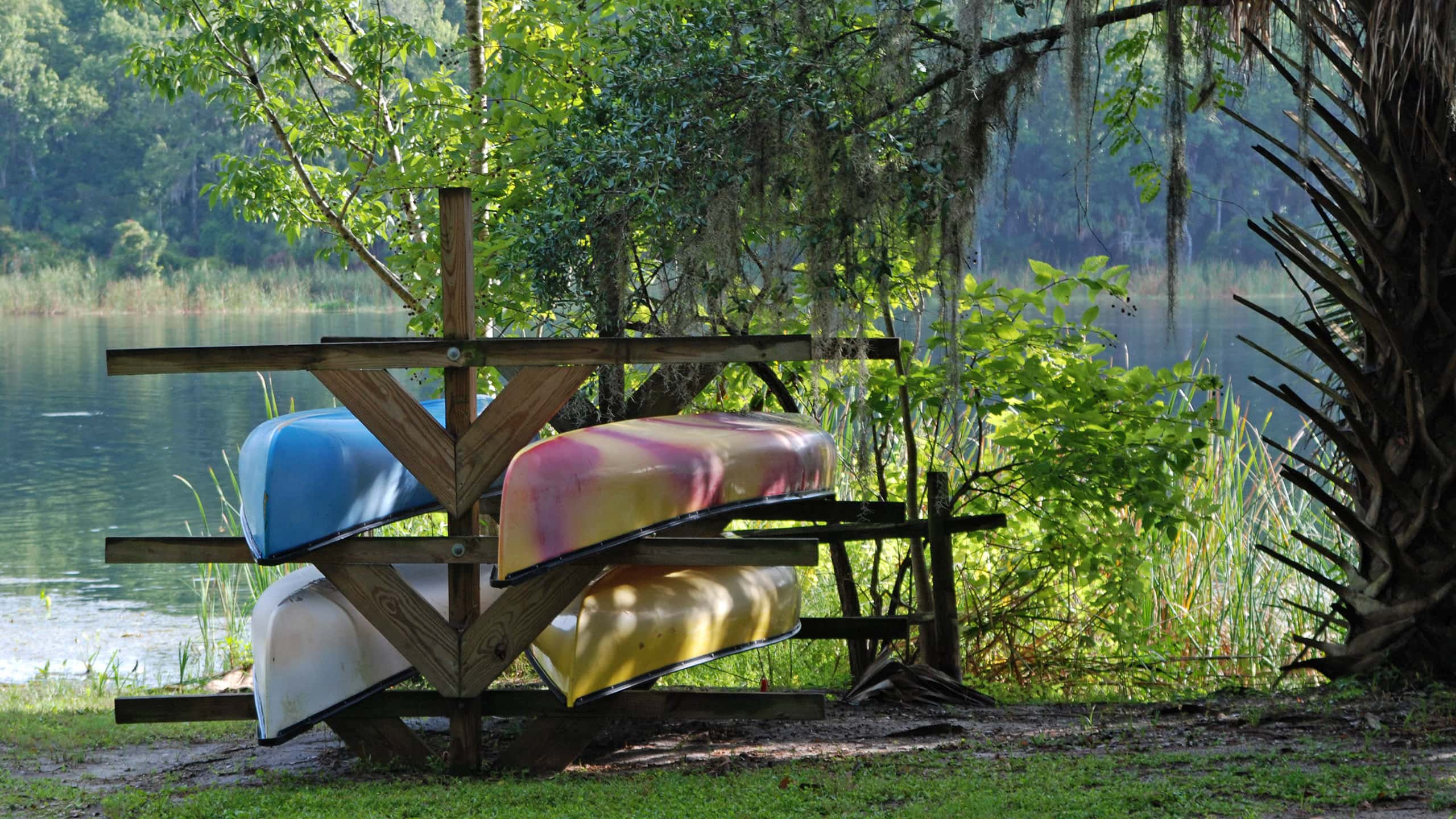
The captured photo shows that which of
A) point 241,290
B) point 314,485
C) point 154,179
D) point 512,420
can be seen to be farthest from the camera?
point 154,179

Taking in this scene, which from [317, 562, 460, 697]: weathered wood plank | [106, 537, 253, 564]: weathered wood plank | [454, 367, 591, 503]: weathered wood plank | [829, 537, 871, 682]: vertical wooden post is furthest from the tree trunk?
[106, 537, 253, 564]: weathered wood plank

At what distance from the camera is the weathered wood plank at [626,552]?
413cm

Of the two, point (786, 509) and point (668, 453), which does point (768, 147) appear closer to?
point (668, 453)

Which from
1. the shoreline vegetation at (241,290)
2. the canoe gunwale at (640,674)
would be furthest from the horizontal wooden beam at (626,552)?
the shoreline vegetation at (241,290)

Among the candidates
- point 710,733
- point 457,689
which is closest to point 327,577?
point 457,689

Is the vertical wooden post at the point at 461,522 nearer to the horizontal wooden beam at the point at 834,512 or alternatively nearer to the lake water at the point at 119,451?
the horizontal wooden beam at the point at 834,512

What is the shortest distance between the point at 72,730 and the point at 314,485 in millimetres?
1936

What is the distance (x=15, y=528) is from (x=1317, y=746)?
46.4 feet

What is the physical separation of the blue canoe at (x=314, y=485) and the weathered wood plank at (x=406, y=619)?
196 millimetres

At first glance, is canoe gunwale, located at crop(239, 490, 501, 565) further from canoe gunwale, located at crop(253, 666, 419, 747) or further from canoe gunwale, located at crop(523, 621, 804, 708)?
canoe gunwale, located at crop(523, 621, 804, 708)

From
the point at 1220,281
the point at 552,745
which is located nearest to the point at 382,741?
the point at 552,745

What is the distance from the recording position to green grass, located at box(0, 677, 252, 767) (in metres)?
4.97

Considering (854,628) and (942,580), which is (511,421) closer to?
(854,628)

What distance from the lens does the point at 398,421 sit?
4254mm
